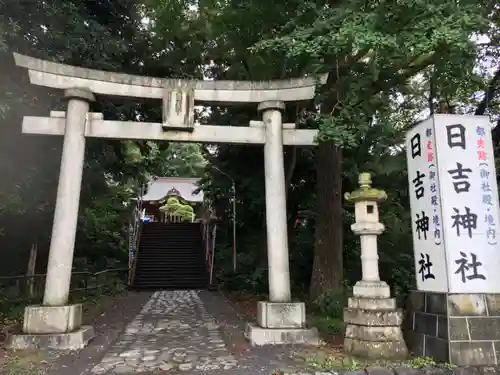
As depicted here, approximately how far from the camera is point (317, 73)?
25.2ft

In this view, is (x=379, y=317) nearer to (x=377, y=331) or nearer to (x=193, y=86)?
(x=377, y=331)

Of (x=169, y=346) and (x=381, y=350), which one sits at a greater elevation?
(x=381, y=350)

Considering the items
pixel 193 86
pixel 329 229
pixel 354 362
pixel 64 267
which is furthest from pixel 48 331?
pixel 329 229

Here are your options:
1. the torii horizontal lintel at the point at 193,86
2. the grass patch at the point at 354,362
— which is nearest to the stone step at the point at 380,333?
the grass patch at the point at 354,362

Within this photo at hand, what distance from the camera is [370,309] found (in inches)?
235

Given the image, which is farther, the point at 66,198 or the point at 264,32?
the point at 264,32

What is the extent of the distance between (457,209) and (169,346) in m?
4.94

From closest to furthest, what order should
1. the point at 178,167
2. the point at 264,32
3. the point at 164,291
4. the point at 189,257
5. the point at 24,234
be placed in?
the point at 264,32 → the point at 24,234 → the point at 164,291 → the point at 189,257 → the point at 178,167

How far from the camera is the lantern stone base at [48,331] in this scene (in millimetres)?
6348

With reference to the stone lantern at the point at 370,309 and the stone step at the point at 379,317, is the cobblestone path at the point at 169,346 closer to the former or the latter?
the stone lantern at the point at 370,309

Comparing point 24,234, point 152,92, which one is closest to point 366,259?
point 152,92

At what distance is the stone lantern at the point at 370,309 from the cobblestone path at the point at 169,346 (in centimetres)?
183

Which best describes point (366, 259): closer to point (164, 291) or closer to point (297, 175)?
point (297, 175)

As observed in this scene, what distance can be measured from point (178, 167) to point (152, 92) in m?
33.2
